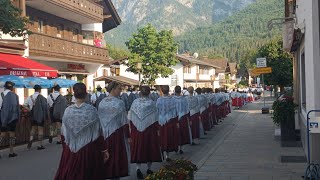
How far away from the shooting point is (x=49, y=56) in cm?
2836

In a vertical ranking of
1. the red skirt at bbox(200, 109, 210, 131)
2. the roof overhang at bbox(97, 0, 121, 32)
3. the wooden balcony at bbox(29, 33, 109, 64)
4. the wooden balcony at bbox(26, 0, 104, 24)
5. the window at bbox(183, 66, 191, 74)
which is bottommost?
the red skirt at bbox(200, 109, 210, 131)

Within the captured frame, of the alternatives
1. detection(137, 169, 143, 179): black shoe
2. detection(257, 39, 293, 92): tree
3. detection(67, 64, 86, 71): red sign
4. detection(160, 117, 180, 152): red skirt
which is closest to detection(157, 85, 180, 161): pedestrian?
detection(160, 117, 180, 152): red skirt

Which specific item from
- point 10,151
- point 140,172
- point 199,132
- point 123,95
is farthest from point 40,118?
point 123,95

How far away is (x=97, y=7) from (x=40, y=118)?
910 inches

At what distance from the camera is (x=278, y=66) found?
3141cm

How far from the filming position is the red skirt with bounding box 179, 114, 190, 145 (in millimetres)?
13165

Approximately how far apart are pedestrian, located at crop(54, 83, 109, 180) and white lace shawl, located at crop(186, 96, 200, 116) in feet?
25.6

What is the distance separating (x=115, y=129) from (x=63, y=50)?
2256 centimetres

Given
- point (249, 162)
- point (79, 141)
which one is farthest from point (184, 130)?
point (79, 141)

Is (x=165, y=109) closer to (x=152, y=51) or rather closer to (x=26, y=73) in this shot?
(x=26, y=73)

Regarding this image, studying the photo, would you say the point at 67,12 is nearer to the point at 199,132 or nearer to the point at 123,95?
the point at 123,95

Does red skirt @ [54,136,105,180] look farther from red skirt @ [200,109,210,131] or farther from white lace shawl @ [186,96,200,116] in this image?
red skirt @ [200,109,210,131]

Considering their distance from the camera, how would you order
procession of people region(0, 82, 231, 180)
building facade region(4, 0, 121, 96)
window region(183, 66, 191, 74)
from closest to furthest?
procession of people region(0, 82, 231, 180) < building facade region(4, 0, 121, 96) < window region(183, 66, 191, 74)

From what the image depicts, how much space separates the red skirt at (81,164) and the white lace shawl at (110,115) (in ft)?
5.23
